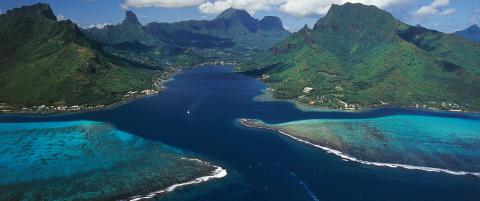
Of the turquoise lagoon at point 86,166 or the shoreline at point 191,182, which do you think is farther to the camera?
the turquoise lagoon at point 86,166

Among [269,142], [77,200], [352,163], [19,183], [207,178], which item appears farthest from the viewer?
[269,142]

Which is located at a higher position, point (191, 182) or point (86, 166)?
point (86, 166)

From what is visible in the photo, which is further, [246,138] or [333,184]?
[246,138]

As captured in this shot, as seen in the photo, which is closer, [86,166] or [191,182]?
[191,182]

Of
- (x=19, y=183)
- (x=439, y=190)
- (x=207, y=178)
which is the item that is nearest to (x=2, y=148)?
(x=19, y=183)

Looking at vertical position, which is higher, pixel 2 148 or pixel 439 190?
pixel 2 148

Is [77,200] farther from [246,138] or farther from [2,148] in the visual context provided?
[246,138]

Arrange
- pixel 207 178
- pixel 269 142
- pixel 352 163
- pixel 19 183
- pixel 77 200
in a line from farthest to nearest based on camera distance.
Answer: pixel 269 142 → pixel 352 163 → pixel 207 178 → pixel 19 183 → pixel 77 200

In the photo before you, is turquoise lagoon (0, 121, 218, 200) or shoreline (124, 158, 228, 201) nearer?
shoreline (124, 158, 228, 201)
